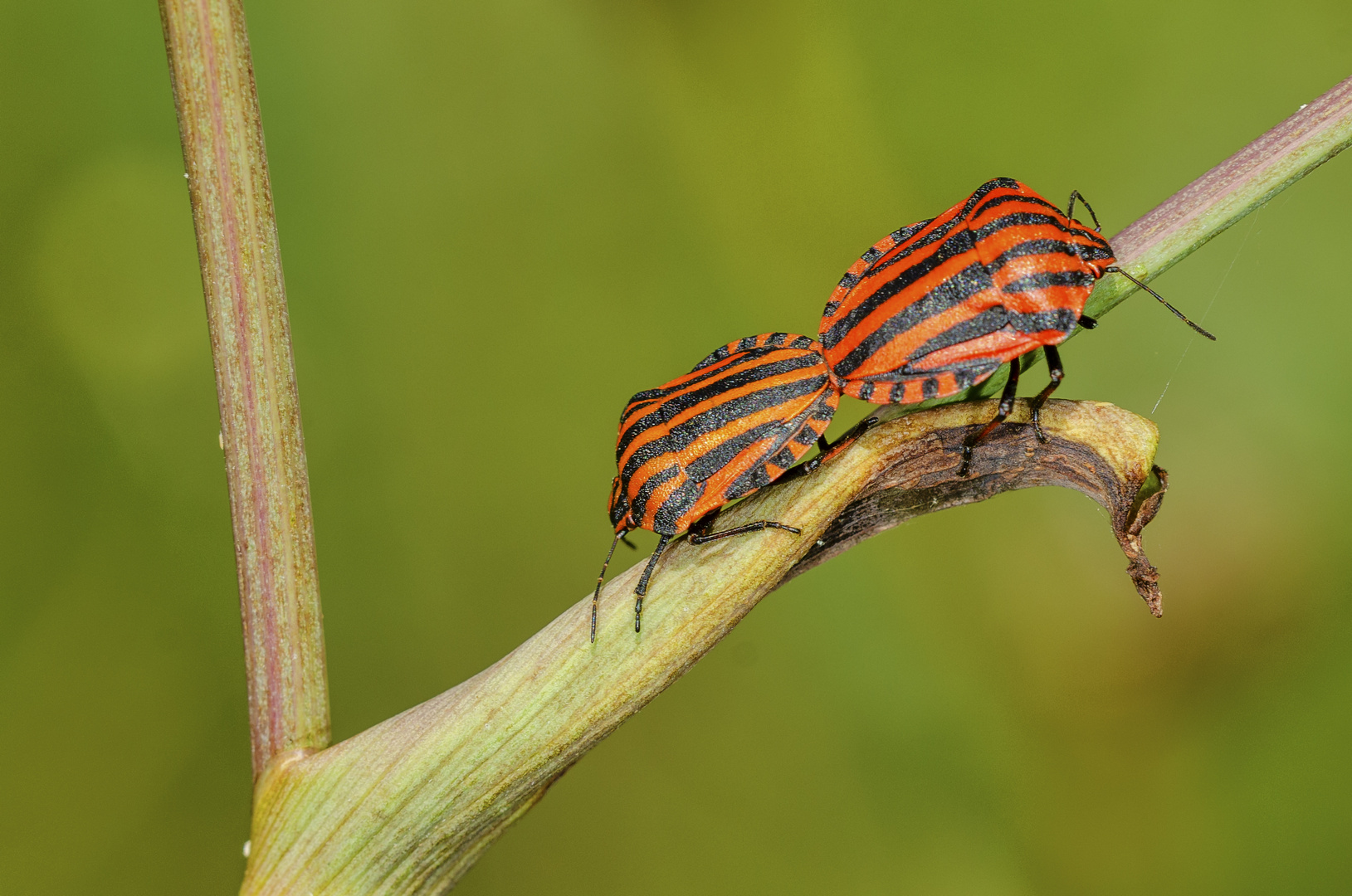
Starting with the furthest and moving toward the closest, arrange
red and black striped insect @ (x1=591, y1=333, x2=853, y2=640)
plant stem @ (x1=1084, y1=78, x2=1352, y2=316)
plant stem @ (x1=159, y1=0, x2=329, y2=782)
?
1. red and black striped insect @ (x1=591, y1=333, x2=853, y2=640)
2. plant stem @ (x1=159, y1=0, x2=329, y2=782)
3. plant stem @ (x1=1084, y1=78, x2=1352, y2=316)

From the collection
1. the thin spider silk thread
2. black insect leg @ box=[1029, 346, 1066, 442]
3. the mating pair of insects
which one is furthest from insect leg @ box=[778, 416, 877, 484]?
the thin spider silk thread

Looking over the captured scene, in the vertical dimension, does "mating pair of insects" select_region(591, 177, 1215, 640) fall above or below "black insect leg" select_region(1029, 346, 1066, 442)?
above

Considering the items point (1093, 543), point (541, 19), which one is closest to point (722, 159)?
point (541, 19)

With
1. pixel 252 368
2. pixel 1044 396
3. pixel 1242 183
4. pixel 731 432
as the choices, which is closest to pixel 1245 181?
pixel 1242 183

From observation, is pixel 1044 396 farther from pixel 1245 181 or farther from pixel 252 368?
pixel 252 368

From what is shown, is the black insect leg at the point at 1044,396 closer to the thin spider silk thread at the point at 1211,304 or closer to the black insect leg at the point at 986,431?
the black insect leg at the point at 986,431

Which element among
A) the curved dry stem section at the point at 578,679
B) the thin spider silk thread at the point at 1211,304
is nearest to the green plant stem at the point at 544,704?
the curved dry stem section at the point at 578,679

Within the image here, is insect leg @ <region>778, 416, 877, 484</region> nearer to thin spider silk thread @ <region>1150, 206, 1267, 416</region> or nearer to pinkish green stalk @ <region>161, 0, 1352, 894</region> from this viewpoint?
pinkish green stalk @ <region>161, 0, 1352, 894</region>
